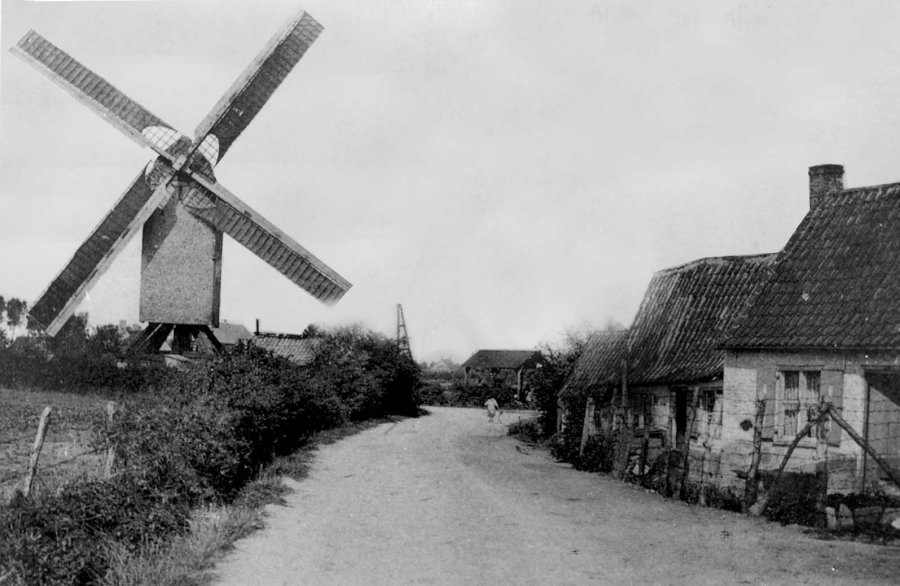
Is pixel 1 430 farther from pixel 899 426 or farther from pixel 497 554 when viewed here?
pixel 899 426

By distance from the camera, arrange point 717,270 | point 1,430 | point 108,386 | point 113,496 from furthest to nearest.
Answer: point 108,386
point 717,270
point 1,430
point 113,496

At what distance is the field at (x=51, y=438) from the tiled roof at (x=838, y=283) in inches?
494

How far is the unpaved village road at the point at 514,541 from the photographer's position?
33.2ft

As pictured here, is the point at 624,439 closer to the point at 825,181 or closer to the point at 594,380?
the point at 594,380

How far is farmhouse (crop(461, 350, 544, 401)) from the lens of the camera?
3295 inches

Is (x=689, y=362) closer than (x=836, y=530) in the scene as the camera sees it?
No

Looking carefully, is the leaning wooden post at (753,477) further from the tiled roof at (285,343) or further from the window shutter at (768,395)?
the tiled roof at (285,343)

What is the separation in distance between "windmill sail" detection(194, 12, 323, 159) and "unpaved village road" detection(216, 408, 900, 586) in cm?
897

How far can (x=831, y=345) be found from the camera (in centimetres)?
1487

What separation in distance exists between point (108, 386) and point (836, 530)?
20414mm

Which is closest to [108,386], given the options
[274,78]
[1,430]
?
[1,430]

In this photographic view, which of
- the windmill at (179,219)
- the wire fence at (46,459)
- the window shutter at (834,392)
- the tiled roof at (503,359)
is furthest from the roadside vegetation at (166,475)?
the tiled roof at (503,359)

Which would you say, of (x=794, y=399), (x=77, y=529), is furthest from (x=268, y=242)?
(x=794, y=399)

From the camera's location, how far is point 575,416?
92.6ft
